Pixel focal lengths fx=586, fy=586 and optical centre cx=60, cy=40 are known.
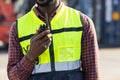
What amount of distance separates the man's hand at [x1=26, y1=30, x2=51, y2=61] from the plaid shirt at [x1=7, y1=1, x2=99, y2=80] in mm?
113

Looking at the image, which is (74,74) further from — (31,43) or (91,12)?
(91,12)

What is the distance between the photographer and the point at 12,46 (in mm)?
3771

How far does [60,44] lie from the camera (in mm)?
3703

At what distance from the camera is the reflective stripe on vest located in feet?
12.1

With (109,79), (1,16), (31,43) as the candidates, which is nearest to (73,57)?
(31,43)

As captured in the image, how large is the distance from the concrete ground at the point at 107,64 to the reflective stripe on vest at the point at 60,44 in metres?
8.14

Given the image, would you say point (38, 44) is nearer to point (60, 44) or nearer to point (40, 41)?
point (40, 41)

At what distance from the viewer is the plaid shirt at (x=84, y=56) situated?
373cm

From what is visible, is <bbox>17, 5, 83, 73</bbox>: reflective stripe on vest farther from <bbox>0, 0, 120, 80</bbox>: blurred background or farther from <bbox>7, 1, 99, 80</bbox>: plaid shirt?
<bbox>0, 0, 120, 80</bbox>: blurred background

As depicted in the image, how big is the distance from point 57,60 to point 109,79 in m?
8.47

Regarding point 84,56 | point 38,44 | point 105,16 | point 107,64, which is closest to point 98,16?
point 105,16

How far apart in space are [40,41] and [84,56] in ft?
1.24

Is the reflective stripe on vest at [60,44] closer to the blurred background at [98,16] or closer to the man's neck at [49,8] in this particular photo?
the man's neck at [49,8]

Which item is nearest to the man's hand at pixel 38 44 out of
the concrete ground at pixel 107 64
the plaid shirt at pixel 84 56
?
the plaid shirt at pixel 84 56
